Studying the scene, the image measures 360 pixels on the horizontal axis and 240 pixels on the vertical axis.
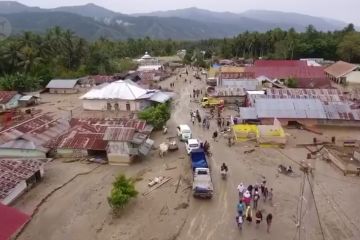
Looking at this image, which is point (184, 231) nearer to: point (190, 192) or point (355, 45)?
point (190, 192)

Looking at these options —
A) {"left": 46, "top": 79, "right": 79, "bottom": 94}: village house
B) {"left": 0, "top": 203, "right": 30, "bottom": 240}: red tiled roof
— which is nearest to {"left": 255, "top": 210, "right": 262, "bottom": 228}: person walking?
{"left": 0, "top": 203, "right": 30, "bottom": 240}: red tiled roof

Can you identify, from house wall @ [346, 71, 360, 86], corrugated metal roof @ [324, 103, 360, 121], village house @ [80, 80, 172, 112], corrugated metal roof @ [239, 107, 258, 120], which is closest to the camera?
corrugated metal roof @ [324, 103, 360, 121]

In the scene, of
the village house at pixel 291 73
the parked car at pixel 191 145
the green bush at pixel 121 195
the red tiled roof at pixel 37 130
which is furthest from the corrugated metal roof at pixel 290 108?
the green bush at pixel 121 195

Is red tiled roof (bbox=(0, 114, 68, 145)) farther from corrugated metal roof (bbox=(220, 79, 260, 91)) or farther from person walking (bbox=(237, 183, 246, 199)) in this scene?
corrugated metal roof (bbox=(220, 79, 260, 91))

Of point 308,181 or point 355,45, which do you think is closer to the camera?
point 308,181

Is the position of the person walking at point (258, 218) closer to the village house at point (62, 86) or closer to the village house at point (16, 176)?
the village house at point (16, 176)

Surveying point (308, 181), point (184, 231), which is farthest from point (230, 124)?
point (184, 231)

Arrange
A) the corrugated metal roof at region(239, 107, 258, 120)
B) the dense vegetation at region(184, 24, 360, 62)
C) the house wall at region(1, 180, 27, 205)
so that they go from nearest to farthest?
the house wall at region(1, 180, 27, 205)
the corrugated metal roof at region(239, 107, 258, 120)
the dense vegetation at region(184, 24, 360, 62)
